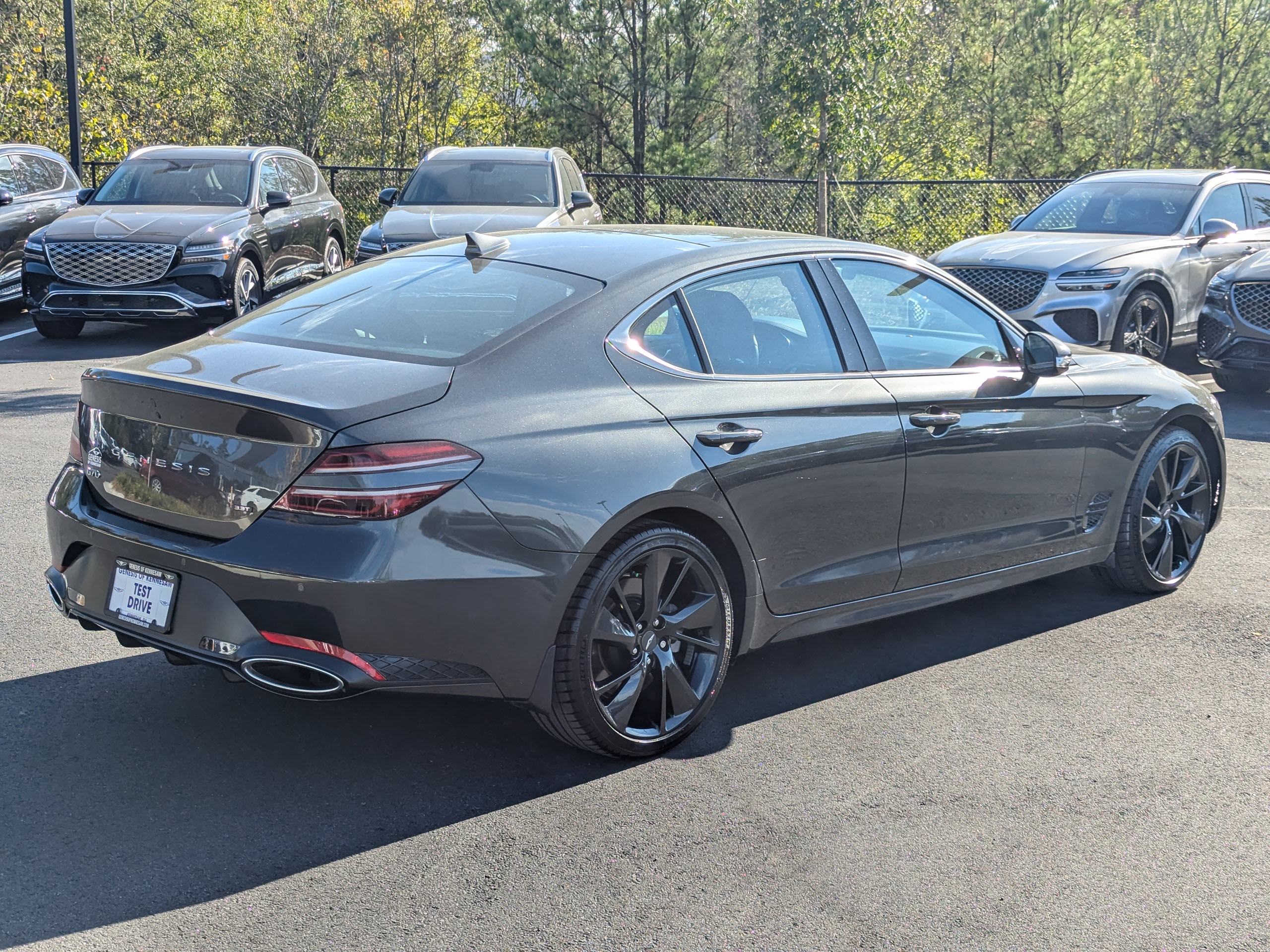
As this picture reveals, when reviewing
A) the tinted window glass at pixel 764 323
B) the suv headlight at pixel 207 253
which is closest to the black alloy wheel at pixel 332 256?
the suv headlight at pixel 207 253

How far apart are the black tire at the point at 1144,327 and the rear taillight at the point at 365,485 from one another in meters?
9.04

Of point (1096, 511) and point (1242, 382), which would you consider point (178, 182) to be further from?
point (1096, 511)

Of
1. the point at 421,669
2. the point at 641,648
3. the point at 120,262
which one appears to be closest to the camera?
the point at 421,669

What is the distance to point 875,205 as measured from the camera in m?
19.2

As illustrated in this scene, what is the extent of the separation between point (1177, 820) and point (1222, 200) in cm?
1060

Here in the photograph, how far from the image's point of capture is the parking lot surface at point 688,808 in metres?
3.26

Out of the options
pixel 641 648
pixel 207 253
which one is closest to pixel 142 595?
pixel 641 648

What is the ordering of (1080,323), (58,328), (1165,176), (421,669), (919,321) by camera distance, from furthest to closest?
(58,328) < (1165,176) < (1080,323) < (919,321) < (421,669)

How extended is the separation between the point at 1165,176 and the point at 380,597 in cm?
1164

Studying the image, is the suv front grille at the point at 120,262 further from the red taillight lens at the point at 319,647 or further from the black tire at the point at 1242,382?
the black tire at the point at 1242,382

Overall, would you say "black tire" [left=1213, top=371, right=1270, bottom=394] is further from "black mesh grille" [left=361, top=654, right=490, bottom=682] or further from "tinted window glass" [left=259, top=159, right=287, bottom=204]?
"black mesh grille" [left=361, top=654, right=490, bottom=682]

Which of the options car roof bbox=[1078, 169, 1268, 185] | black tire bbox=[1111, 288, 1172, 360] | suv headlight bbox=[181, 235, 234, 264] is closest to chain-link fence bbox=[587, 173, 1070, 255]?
car roof bbox=[1078, 169, 1268, 185]

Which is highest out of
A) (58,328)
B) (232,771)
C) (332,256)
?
(232,771)

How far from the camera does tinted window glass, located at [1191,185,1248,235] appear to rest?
12.6 metres
